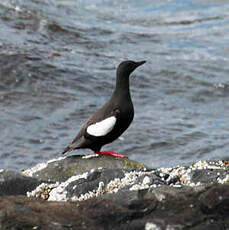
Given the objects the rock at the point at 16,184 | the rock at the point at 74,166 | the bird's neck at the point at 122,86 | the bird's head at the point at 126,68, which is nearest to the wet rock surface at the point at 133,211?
the rock at the point at 16,184

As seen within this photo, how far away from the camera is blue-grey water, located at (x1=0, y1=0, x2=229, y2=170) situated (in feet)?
44.5

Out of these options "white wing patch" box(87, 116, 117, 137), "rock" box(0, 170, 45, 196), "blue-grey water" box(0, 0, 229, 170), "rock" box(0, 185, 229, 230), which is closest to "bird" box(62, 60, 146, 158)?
"white wing patch" box(87, 116, 117, 137)

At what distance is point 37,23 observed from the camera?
19.8 metres

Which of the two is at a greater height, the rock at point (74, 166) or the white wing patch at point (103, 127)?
the white wing patch at point (103, 127)

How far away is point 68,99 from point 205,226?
11.5 m

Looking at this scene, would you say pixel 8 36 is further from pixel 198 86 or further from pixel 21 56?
pixel 198 86

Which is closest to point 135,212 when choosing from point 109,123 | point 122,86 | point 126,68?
point 109,123

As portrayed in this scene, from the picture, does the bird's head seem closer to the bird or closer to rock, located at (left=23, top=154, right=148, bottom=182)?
the bird

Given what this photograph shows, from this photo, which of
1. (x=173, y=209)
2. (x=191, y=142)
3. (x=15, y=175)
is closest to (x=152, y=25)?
(x=191, y=142)

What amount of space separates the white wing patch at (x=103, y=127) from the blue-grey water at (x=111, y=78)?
4.31 meters

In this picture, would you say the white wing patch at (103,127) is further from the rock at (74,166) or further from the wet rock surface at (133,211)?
the wet rock surface at (133,211)

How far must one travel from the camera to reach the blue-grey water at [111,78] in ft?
44.5

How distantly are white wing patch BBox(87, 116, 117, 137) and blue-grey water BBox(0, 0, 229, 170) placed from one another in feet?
14.1

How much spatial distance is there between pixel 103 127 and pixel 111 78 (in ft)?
28.2
